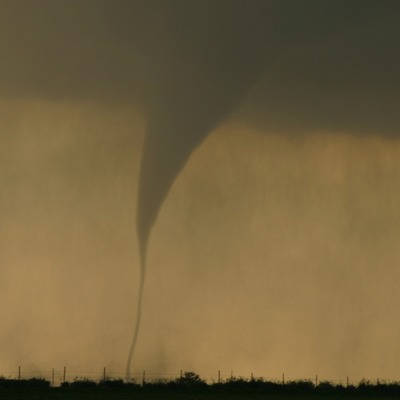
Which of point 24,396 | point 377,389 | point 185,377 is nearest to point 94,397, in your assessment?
point 24,396

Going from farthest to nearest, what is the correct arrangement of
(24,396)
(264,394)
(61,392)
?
(264,394) → (61,392) → (24,396)

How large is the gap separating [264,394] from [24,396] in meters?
Result: 23.6

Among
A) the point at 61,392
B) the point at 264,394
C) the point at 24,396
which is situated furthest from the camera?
the point at 264,394

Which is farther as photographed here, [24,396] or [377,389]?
[377,389]

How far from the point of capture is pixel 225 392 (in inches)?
4503

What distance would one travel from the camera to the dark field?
101 meters

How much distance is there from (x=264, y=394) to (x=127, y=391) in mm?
11251

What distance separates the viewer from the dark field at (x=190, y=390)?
101 meters

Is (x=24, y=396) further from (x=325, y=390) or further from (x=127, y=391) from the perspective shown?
(x=325, y=390)

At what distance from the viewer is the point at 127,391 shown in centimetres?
10944

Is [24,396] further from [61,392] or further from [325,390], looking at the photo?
[325,390]

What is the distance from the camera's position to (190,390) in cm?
11419

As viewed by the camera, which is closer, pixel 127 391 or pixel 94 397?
pixel 94 397

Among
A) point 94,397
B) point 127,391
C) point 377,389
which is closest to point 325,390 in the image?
point 377,389
